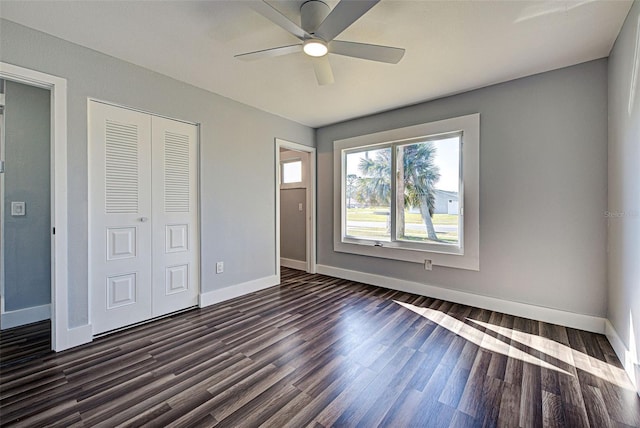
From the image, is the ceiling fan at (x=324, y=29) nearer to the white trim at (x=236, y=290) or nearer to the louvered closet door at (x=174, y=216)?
the louvered closet door at (x=174, y=216)

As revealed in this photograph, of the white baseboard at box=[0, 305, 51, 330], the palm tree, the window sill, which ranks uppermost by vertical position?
the palm tree

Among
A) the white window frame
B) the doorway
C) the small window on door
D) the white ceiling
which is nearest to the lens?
the white ceiling

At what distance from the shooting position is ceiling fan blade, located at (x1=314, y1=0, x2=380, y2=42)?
1.48m

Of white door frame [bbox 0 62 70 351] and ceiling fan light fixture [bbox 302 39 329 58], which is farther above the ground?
ceiling fan light fixture [bbox 302 39 329 58]

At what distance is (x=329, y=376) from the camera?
1897 millimetres

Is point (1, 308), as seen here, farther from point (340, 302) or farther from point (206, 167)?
point (340, 302)

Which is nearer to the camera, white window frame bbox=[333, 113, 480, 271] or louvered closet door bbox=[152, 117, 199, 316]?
louvered closet door bbox=[152, 117, 199, 316]

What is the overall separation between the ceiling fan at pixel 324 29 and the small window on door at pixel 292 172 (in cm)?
306

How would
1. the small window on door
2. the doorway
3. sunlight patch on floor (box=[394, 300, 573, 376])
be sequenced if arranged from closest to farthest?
sunlight patch on floor (box=[394, 300, 573, 376])
the doorway
the small window on door

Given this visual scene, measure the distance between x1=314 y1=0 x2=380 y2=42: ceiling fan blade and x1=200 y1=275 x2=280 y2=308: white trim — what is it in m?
2.88

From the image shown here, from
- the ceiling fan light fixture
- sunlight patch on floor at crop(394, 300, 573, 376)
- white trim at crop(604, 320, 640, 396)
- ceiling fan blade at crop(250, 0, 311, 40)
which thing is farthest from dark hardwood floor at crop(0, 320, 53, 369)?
white trim at crop(604, 320, 640, 396)

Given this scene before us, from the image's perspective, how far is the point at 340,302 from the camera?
3.34 metres

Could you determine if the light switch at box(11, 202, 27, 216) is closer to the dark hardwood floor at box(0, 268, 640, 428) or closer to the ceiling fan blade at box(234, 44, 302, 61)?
the dark hardwood floor at box(0, 268, 640, 428)

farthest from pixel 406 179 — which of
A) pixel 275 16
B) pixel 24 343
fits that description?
pixel 24 343
